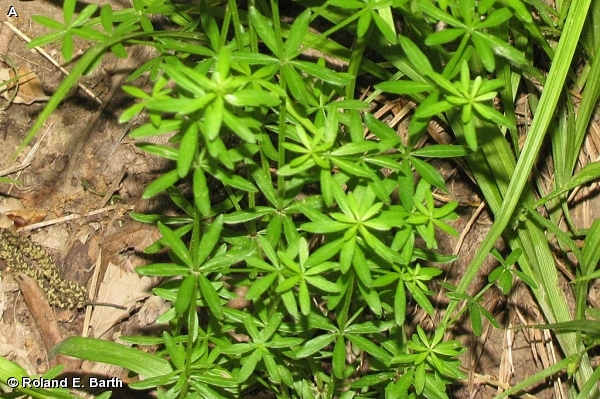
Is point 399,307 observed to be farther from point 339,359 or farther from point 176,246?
point 176,246

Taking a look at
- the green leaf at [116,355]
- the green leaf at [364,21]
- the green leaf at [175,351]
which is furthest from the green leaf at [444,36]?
the green leaf at [116,355]

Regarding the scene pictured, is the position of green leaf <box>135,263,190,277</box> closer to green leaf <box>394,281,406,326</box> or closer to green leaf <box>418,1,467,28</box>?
green leaf <box>394,281,406,326</box>

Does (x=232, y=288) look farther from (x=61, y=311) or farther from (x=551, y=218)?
(x=551, y=218)

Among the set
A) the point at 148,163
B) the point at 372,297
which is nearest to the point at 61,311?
the point at 148,163

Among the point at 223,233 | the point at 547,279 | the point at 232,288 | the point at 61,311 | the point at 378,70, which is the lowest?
the point at 61,311

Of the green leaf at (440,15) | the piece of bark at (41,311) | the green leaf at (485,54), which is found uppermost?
the green leaf at (440,15)

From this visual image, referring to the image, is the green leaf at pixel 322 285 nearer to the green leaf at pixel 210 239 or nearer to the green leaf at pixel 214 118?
the green leaf at pixel 210 239
